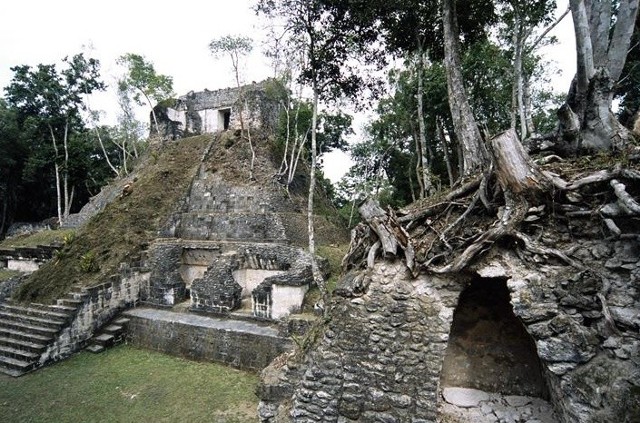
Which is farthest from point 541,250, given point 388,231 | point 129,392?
point 129,392

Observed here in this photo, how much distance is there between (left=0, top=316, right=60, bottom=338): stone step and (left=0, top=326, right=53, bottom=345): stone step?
6 cm

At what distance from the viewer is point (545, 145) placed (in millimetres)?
5156

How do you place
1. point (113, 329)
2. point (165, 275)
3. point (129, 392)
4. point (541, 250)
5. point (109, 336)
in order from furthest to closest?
point (165, 275)
point (113, 329)
point (109, 336)
point (129, 392)
point (541, 250)

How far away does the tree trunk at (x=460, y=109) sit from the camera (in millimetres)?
6031

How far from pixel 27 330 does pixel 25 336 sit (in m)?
0.29

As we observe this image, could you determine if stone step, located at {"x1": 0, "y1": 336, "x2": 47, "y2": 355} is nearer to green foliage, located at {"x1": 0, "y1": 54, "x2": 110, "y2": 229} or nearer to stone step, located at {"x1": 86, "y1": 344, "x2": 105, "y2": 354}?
stone step, located at {"x1": 86, "y1": 344, "x2": 105, "y2": 354}

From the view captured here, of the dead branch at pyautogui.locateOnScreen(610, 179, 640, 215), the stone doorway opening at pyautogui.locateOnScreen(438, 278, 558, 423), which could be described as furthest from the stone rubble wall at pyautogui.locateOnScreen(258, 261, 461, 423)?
the dead branch at pyautogui.locateOnScreen(610, 179, 640, 215)

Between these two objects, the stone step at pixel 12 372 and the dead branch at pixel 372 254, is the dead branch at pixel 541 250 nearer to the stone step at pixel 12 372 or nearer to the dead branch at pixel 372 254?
the dead branch at pixel 372 254

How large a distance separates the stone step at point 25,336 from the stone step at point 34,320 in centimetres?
28

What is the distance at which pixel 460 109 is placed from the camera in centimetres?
660

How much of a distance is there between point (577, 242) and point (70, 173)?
26619mm

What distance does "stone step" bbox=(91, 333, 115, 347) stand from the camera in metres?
8.92

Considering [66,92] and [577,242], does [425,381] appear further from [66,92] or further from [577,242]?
[66,92]

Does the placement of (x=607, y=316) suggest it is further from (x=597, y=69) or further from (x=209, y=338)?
(x=209, y=338)
